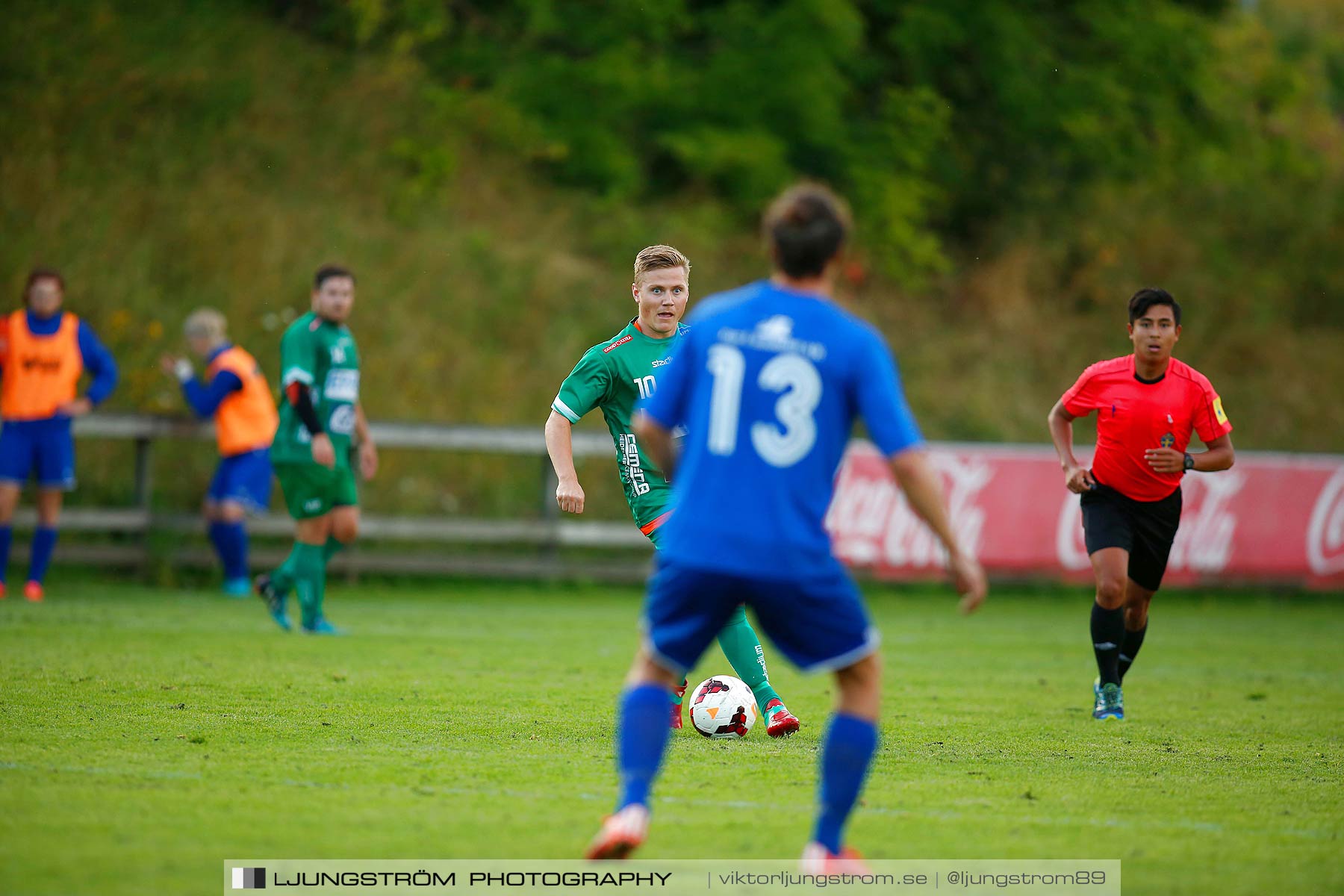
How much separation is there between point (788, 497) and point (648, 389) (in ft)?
9.30

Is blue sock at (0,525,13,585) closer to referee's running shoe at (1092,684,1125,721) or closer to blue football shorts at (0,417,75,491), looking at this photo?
blue football shorts at (0,417,75,491)

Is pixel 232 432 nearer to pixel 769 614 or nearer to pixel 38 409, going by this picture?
pixel 38 409

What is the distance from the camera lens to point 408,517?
1697 cm

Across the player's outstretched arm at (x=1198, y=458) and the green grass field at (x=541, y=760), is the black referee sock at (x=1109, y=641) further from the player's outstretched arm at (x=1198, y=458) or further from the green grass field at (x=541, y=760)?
the player's outstretched arm at (x=1198, y=458)

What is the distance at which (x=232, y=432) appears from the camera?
567 inches

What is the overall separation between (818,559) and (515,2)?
20.1 meters

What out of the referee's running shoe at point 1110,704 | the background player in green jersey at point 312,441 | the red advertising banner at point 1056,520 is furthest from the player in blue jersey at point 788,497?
the red advertising banner at point 1056,520

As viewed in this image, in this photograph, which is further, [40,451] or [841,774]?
[40,451]

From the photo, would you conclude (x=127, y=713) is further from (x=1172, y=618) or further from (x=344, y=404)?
(x=1172, y=618)

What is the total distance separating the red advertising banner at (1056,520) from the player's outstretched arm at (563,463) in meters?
9.70

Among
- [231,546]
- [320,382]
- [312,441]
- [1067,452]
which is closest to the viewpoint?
[1067,452]

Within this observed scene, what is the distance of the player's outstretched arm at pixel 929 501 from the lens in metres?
4.35

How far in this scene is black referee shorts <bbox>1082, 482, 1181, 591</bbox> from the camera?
326 inches

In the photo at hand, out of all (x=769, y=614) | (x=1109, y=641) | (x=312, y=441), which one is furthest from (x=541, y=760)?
(x=312, y=441)
